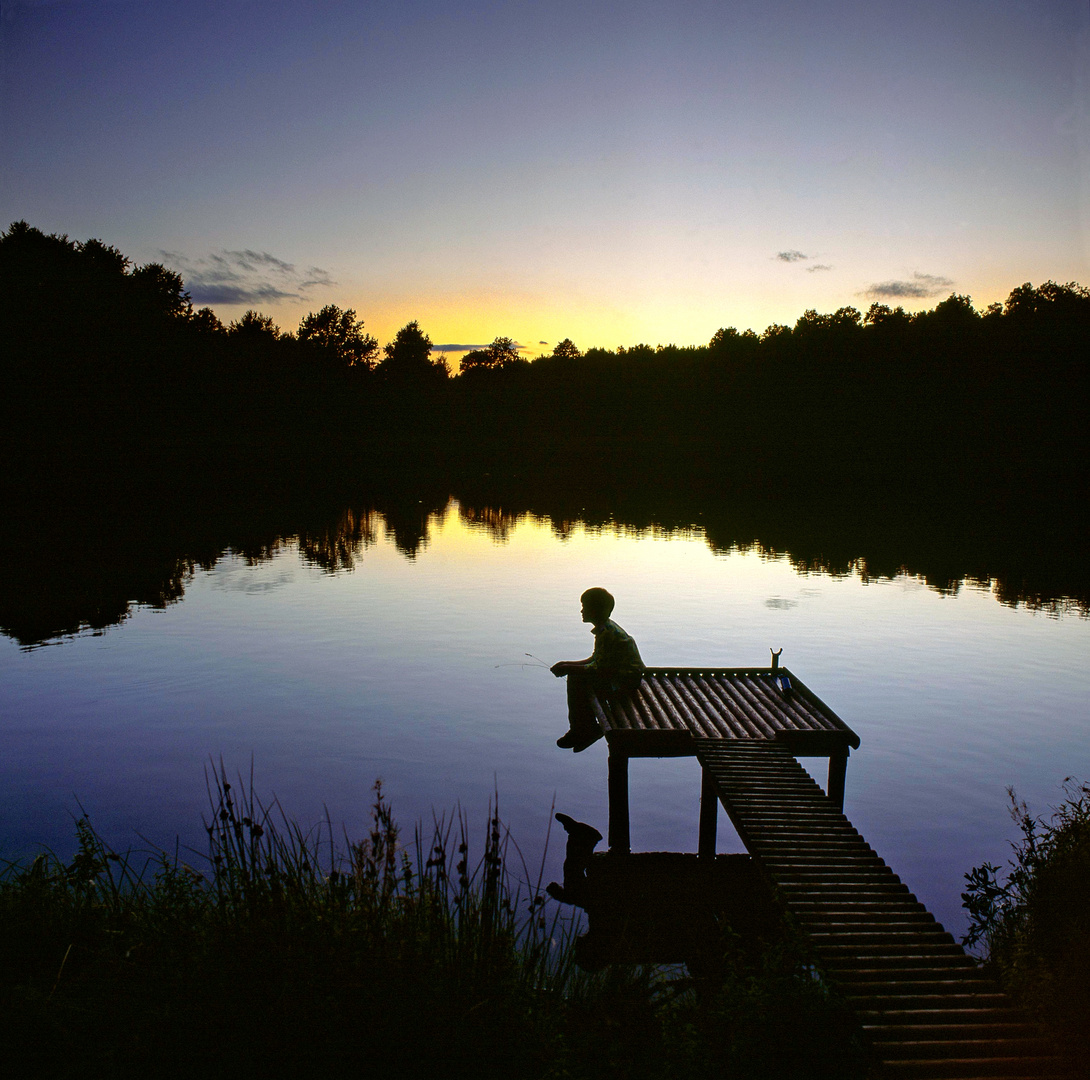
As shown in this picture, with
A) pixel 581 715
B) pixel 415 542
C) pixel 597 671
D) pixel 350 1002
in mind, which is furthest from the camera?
pixel 415 542

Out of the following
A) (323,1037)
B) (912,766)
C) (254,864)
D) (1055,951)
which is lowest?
(912,766)

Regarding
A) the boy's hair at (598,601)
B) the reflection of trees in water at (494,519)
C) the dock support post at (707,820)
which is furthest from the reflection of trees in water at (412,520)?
the dock support post at (707,820)

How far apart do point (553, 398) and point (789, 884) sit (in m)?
129

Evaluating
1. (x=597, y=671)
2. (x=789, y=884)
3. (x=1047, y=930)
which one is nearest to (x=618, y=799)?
(x=597, y=671)

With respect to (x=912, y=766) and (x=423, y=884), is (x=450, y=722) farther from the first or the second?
(x=423, y=884)

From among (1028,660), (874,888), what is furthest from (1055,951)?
(1028,660)

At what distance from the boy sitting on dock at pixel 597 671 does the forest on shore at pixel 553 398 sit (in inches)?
1811

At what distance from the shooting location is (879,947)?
6.03m

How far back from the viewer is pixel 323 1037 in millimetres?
4270

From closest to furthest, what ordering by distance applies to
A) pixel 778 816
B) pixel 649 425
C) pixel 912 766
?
1. pixel 778 816
2. pixel 912 766
3. pixel 649 425

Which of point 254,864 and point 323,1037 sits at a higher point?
point 254,864

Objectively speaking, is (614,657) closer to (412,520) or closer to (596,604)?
(596,604)

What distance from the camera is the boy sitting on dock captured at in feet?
39.7

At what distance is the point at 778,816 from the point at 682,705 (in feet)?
10.8
